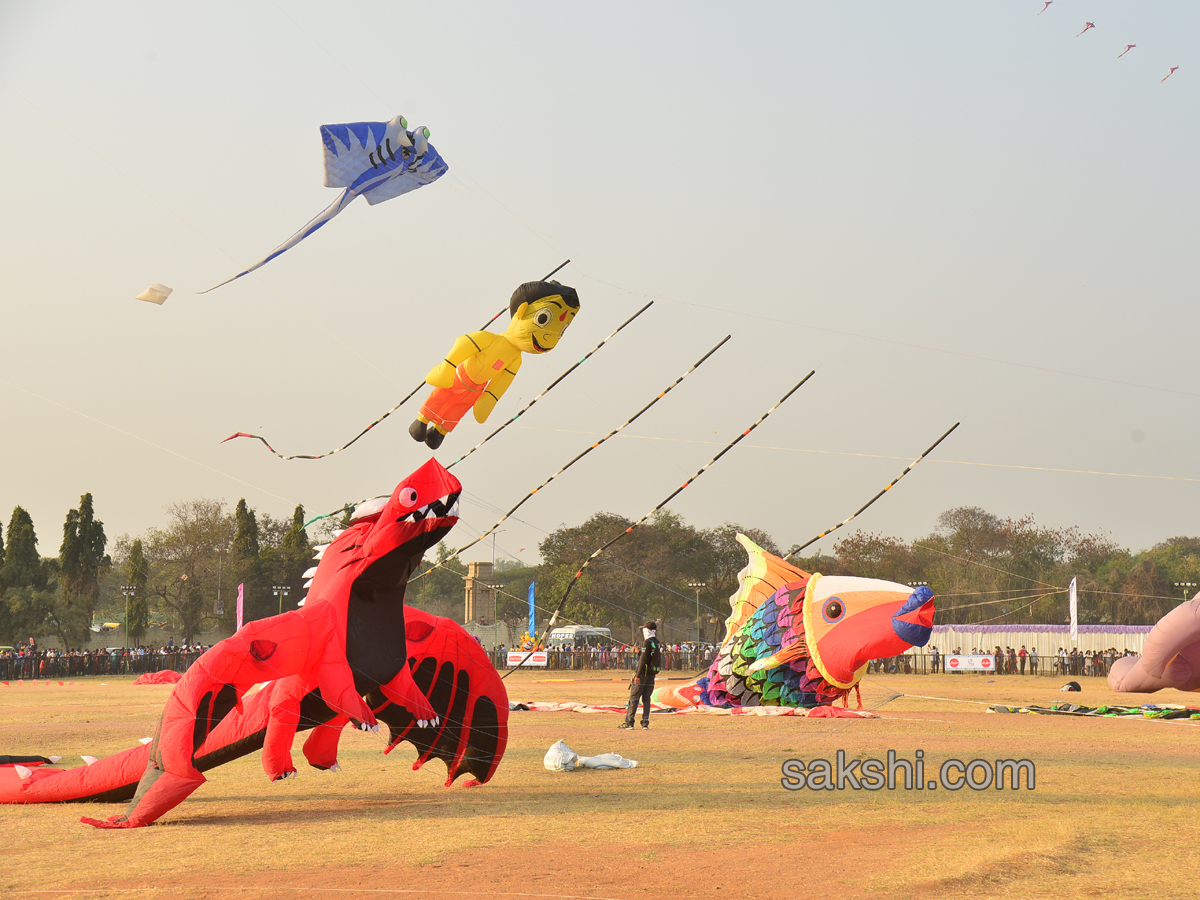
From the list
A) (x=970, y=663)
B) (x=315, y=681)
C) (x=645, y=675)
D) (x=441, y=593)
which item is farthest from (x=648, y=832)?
(x=441, y=593)

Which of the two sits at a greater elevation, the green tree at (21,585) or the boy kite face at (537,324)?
the boy kite face at (537,324)

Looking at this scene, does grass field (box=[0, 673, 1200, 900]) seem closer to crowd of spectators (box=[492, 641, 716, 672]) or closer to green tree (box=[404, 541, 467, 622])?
crowd of spectators (box=[492, 641, 716, 672])

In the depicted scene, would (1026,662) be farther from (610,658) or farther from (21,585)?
(21,585)

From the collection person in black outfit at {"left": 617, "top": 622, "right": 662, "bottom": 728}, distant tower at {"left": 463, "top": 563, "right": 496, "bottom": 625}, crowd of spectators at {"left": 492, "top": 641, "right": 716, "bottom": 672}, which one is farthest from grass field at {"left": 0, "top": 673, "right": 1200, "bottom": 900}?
distant tower at {"left": 463, "top": 563, "right": 496, "bottom": 625}

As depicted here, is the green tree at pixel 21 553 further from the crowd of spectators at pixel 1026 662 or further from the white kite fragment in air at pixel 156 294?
the white kite fragment in air at pixel 156 294

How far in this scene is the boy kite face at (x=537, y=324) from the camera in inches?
395

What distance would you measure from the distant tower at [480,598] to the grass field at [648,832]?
3536cm

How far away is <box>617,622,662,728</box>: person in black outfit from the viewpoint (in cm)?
1485

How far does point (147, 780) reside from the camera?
7.79 meters

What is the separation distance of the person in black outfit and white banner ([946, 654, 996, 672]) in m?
27.7

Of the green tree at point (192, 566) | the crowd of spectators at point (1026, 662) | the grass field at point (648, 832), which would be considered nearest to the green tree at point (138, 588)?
the green tree at point (192, 566)

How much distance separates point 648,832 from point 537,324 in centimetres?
479

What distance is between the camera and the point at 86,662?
37.7 m

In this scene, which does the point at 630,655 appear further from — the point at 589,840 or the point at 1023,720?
the point at 589,840
